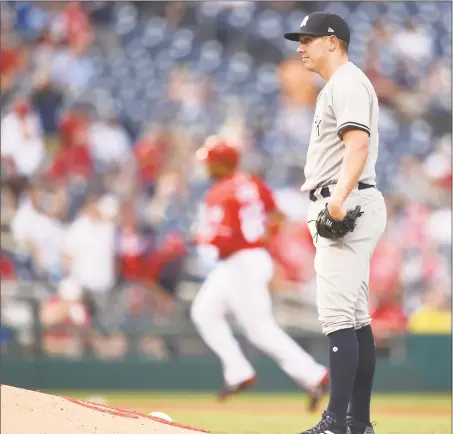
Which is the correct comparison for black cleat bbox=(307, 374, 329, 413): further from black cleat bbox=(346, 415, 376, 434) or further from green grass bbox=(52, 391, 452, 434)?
black cleat bbox=(346, 415, 376, 434)

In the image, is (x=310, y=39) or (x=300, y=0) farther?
(x=300, y=0)

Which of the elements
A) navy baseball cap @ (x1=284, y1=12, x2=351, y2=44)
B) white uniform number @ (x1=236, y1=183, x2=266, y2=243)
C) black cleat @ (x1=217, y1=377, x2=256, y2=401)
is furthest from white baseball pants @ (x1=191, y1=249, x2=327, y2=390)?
navy baseball cap @ (x1=284, y1=12, x2=351, y2=44)

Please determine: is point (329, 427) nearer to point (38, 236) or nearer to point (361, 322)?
point (361, 322)

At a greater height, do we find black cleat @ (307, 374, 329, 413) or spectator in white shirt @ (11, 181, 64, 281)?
spectator in white shirt @ (11, 181, 64, 281)

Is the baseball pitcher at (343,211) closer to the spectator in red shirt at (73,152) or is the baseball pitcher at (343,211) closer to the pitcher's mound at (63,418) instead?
the pitcher's mound at (63,418)

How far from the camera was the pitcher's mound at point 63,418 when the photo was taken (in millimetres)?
3975

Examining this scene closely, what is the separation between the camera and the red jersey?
7543 millimetres

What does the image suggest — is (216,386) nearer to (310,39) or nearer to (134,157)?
(134,157)

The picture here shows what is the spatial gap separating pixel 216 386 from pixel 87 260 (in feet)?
5.96

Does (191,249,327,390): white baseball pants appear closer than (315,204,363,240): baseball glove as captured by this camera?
No

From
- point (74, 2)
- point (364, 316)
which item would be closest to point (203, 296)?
point (364, 316)

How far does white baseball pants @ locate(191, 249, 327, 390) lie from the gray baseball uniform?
311 centimetres

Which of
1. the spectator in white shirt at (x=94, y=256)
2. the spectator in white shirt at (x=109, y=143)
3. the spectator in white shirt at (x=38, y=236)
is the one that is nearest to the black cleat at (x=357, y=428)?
the spectator in white shirt at (x=94, y=256)

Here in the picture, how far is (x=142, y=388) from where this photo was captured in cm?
1041
